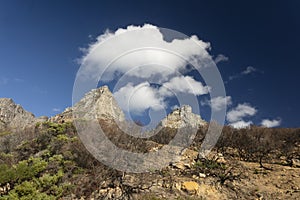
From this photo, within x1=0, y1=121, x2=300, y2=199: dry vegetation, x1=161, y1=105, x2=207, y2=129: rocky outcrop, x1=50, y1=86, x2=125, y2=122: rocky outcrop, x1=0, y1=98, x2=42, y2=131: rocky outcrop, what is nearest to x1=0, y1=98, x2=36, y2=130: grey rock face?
x1=0, y1=98, x2=42, y2=131: rocky outcrop

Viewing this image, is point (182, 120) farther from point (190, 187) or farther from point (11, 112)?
point (11, 112)

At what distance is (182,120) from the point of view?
23.7m

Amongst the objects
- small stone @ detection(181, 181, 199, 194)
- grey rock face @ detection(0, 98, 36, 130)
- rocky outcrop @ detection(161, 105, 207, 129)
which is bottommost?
small stone @ detection(181, 181, 199, 194)

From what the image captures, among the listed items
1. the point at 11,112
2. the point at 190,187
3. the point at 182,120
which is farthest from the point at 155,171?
the point at 11,112

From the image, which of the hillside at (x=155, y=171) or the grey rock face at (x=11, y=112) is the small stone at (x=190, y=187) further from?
the grey rock face at (x=11, y=112)

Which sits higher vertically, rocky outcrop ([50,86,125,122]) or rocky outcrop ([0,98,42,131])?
rocky outcrop ([0,98,42,131])

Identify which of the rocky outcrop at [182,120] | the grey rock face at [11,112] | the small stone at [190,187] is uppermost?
the grey rock face at [11,112]

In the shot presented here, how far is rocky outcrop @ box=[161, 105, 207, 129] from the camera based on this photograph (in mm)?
22672

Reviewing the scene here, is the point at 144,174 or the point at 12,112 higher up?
the point at 12,112

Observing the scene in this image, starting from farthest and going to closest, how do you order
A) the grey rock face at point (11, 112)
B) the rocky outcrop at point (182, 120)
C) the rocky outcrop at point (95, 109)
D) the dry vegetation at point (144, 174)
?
the grey rock face at point (11, 112)
the rocky outcrop at point (95, 109)
the rocky outcrop at point (182, 120)
the dry vegetation at point (144, 174)

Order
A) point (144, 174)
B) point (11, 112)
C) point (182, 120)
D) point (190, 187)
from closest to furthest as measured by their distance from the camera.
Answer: point (190, 187), point (144, 174), point (182, 120), point (11, 112)

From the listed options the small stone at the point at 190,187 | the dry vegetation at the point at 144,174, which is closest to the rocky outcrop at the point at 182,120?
the dry vegetation at the point at 144,174

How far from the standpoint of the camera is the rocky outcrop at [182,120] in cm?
2267

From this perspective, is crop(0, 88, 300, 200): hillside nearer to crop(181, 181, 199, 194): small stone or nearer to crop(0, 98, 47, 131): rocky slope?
crop(181, 181, 199, 194): small stone
